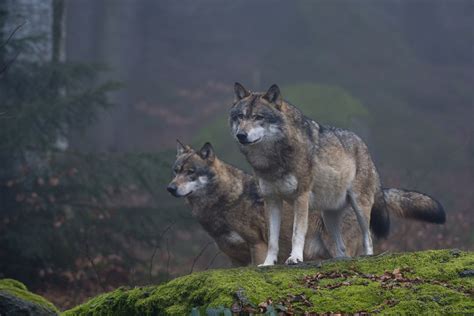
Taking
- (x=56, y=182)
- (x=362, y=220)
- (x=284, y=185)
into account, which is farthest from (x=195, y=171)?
(x=56, y=182)

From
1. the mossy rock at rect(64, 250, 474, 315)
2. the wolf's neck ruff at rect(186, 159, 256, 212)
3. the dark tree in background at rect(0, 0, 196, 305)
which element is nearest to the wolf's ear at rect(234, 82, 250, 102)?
the wolf's neck ruff at rect(186, 159, 256, 212)

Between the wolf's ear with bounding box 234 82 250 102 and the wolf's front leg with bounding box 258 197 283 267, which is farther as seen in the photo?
the wolf's ear with bounding box 234 82 250 102

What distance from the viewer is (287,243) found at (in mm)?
9883

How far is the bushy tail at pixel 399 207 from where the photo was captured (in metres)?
9.53

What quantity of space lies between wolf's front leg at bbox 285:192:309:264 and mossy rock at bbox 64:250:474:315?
3.42 ft

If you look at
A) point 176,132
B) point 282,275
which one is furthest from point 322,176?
point 176,132

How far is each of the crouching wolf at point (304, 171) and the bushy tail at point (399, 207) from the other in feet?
0.04

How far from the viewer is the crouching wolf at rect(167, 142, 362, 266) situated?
32.2 ft

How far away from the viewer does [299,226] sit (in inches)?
321

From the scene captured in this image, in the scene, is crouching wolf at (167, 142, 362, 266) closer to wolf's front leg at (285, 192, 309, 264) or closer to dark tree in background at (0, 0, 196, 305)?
wolf's front leg at (285, 192, 309, 264)

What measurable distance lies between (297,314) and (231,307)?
527 mm

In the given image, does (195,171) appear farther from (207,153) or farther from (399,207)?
(399,207)

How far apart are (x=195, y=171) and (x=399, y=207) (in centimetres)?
286

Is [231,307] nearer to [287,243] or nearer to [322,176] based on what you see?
[322,176]
